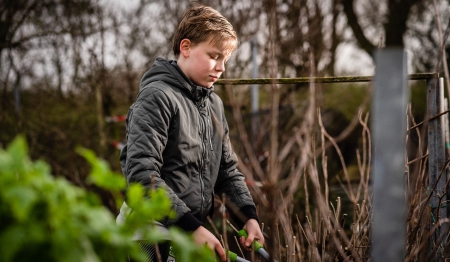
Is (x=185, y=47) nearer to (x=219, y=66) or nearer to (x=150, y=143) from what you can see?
(x=219, y=66)

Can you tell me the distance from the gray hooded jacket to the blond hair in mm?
145

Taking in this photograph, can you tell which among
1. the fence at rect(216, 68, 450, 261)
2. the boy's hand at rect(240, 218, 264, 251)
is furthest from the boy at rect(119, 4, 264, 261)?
the fence at rect(216, 68, 450, 261)

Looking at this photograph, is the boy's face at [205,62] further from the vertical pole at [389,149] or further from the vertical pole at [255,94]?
the vertical pole at [255,94]

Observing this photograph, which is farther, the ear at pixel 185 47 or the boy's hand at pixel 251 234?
the ear at pixel 185 47

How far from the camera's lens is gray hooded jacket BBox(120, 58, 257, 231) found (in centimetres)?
182

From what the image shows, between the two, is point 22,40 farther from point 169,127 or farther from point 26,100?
point 169,127

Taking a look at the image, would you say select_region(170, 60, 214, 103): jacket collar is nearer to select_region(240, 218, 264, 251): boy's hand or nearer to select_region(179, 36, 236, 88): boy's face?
select_region(179, 36, 236, 88): boy's face

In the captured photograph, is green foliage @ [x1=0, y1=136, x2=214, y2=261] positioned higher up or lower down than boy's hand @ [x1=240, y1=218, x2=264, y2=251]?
higher up

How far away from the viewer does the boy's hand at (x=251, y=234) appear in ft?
6.61

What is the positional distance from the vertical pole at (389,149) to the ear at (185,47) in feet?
4.24

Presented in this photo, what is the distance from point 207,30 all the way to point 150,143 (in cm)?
60

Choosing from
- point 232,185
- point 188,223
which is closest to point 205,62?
point 232,185

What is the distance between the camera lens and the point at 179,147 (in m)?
1.98

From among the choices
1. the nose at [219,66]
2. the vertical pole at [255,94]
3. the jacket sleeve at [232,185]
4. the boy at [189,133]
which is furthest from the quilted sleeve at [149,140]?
the vertical pole at [255,94]
